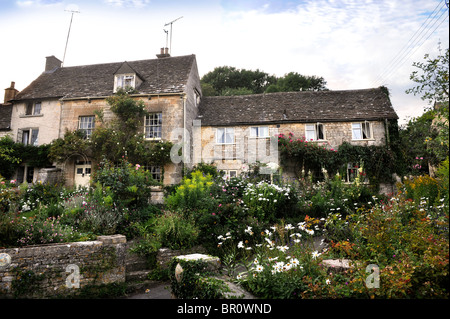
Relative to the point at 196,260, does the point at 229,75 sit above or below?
above

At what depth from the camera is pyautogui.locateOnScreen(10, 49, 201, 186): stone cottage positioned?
1722 centimetres

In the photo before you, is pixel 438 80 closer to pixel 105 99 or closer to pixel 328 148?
pixel 328 148

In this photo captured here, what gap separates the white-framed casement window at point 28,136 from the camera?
19953 mm

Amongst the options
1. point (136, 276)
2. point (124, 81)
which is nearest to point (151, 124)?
point (124, 81)

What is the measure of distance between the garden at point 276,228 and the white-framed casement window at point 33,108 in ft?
31.0

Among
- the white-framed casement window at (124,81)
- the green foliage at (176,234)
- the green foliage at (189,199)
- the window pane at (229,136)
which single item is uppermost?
the white-framed casement window at (124,81)

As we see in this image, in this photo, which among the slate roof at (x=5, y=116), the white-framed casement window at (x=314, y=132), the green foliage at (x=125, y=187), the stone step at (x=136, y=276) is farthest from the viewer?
the slate roof at (x=5, y=116)

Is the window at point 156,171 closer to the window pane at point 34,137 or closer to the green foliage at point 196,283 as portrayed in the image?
the window pane at point 34,137

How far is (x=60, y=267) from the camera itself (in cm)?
604

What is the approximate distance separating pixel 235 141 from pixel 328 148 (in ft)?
19.2

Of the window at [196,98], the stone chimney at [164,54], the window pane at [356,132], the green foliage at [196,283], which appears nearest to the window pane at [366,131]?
the window pane at [356,132]

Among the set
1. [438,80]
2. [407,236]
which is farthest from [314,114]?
[407,236]

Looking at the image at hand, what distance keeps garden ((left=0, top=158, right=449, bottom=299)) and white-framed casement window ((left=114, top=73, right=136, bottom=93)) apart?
303 inches
